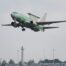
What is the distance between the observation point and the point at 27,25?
12469 cm

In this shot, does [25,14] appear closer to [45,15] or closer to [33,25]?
[33,25]

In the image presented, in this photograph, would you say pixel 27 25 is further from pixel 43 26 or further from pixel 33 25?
pixel 43 26

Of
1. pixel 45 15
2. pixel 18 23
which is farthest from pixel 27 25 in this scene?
pixel 45 15

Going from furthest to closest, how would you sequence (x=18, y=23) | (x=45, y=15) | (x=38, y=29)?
(x=45, y=15), (x=38, y=29), (x=18, y=23)

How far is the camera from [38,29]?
13212cm

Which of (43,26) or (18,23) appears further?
(43,26)

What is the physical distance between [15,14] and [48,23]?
1000cm

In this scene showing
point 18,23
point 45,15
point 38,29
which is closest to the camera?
point 18,23

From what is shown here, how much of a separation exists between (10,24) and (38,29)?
8949 mm

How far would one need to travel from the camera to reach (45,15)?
514ft

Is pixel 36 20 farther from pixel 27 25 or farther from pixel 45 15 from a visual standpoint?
pixel 45 15

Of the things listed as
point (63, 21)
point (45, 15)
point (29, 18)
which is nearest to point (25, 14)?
point (29, 18)

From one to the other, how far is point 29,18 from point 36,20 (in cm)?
223

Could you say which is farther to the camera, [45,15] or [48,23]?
[45,15]
